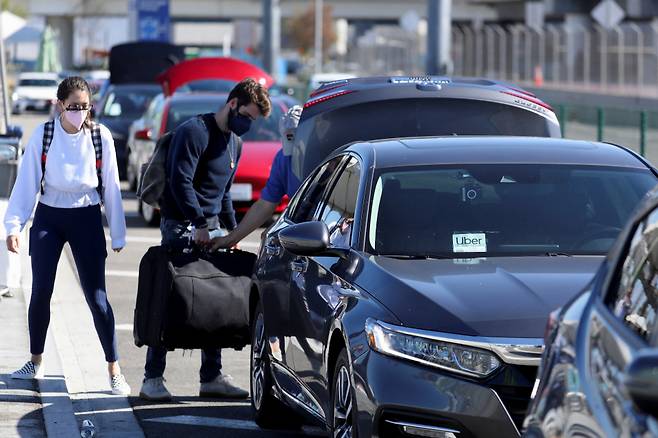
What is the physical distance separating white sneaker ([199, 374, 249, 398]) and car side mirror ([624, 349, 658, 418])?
5.84 metres

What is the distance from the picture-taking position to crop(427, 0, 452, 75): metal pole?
87.4 ft

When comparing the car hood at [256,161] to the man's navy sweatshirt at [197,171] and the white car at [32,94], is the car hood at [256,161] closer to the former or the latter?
the man's navy sweatshirt at [197,171]

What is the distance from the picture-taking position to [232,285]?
29.0ft

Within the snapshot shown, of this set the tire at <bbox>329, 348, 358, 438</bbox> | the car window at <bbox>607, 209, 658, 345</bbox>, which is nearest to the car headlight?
the tire at <bbox>329, 348, 358, 438</bbox>

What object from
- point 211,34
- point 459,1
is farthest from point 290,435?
point 211,34

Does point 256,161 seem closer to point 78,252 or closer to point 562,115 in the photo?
point 562,115

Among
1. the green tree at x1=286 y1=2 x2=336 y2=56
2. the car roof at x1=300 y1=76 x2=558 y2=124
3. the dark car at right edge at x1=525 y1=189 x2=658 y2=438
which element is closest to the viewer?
the dark car at right edge at x1=525 y1=189 x2=658 y2=438

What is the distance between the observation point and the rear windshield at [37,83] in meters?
63.1

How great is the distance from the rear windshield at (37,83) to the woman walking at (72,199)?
55.1 metres

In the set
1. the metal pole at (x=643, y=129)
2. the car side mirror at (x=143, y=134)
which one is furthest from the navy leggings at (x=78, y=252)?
the metal pole at (x=643, y=129)

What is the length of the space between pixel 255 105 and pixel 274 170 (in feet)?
3.73

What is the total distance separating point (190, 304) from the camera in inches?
342

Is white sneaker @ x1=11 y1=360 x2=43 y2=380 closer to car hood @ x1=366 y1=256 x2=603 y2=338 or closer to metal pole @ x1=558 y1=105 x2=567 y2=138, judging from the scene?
car hood @ x1=366 y1=256 x2=603 y2=338

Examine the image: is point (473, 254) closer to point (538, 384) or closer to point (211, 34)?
point (538, 384)
